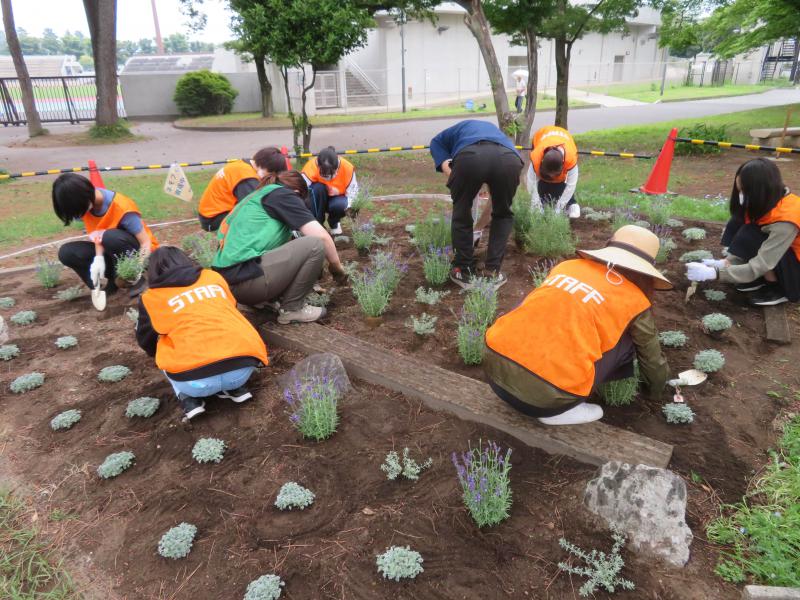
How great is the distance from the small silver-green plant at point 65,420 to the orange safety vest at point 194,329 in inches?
26.9

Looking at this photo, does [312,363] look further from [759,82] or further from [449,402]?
[759,82]

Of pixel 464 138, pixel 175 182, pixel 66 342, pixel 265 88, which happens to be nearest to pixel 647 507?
pixel 464 138

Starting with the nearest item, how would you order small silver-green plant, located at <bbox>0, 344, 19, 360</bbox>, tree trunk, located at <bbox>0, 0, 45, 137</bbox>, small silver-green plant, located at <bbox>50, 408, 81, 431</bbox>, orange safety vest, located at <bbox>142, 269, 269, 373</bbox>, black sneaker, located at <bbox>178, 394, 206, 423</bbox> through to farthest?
1. orange safety vest, located at <bbox>142, 269, 269, 373</bbox>
2. black sneaker, located at <bbox>178, 394, 206, 423</bbox>
3. small silver-green plant, located at <bbox>50, 408, 81, 431</bbox>
4. small silver-green plant, located at <bbox>0, 344, 19, 360</bbox>
5. tree trunk, located at <bbox>0, 0, 45, 137</bbox>

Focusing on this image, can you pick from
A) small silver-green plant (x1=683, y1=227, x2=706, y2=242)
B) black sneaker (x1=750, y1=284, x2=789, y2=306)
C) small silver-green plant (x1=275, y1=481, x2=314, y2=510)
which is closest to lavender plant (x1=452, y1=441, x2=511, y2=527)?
small silver-green plant (x1=275, y1=481, x2=314, y2=510)

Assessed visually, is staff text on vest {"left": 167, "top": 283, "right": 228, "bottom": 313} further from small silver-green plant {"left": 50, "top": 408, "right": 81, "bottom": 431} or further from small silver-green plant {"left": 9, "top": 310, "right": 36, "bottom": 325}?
small silver-green plant {"left": 9, "top": 310, "right": 36, "bottom": 325}

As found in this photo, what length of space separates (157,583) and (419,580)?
0.97 metres

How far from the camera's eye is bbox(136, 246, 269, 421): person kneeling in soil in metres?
2.56

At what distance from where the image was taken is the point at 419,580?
6.07ft

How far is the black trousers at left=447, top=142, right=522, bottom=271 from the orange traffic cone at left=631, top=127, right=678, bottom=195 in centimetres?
395

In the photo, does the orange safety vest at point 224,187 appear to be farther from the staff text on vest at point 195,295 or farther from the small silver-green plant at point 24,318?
the staff text on vest at point 195,295

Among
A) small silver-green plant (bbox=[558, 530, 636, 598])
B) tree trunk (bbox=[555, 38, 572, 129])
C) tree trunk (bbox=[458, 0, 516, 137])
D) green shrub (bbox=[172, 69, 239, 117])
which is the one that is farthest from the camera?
green shrub (bbox=[172, 69, 239, 117])

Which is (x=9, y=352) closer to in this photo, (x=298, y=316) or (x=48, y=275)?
(x=48, y=275)

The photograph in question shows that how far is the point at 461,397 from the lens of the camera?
264 cm

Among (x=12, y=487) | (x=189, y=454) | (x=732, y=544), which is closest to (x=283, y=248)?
(x=189, y=454)
